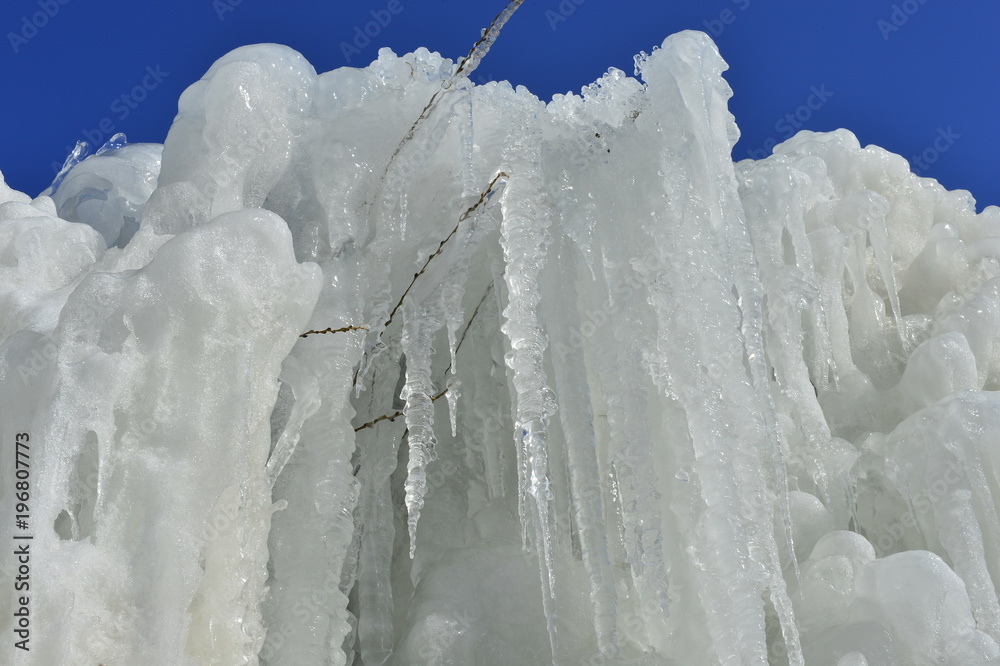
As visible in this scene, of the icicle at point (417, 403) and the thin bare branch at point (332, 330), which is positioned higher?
the thin bare branch at point (332, 330)

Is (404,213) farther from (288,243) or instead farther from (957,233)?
(957,233)

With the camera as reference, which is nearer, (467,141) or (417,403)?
(417,403)

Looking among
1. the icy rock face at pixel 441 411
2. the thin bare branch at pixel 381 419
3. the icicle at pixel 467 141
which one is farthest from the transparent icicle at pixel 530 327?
the thin bare branch at pixel 381 419

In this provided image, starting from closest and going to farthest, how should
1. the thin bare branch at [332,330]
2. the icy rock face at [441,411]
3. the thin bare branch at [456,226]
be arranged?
the icy rock face at [441,411]
the thin bare branch at [332,330]
the thin bare branch at [456,226]

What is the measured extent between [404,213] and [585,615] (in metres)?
1.26

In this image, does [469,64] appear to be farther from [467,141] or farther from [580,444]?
[580,444]

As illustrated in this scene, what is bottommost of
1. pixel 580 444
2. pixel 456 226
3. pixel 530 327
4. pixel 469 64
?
pixel 580 444

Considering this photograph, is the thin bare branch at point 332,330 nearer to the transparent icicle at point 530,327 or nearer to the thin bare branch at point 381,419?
the thin bare branch at point 381,419

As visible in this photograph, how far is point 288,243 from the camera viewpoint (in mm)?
2418

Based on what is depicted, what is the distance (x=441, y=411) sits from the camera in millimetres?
3061

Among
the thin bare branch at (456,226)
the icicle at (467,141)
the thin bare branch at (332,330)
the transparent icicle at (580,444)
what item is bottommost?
the transparent icicle at (580,444)

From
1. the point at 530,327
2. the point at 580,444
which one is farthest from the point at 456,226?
the point at 580,444

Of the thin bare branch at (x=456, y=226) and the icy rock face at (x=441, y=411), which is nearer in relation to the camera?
the icy rock face at (x=441, y=411)

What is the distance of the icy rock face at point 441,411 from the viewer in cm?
217
